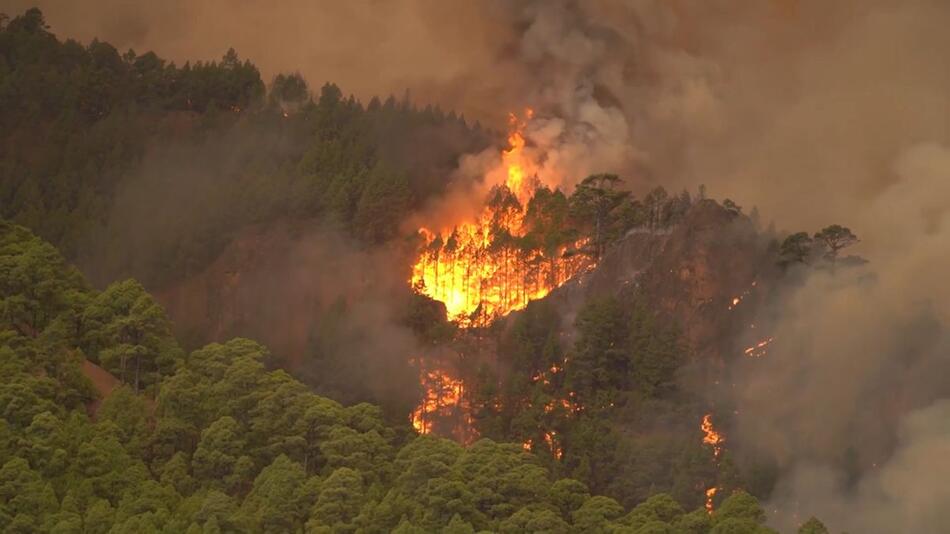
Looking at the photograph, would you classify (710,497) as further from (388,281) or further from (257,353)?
(388,281)

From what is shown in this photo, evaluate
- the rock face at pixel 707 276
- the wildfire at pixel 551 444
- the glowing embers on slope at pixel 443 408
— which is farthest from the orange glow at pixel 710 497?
the glowing embers on slope at pixel 443 408

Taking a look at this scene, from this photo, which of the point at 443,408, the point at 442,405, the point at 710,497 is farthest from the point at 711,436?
the point at 442,405

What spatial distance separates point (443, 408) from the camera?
11106 centimetres

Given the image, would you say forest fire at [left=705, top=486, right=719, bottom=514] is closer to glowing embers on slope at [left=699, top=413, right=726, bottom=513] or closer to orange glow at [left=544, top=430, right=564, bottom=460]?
glowing embers on slope at [left=699, top=413, right=726, bottom=513]

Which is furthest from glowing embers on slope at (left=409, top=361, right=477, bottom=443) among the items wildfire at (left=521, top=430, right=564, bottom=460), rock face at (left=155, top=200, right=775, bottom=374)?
rock face at (left=155, top=200, right=775, bottom=374)

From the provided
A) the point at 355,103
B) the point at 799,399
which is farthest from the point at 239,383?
the point at 355,103

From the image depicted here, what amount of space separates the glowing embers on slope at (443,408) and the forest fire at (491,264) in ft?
12.9

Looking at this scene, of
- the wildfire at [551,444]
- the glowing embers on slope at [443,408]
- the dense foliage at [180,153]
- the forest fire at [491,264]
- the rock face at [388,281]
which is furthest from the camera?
the dense foliage at [180,153]

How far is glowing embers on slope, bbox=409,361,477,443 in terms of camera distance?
11006cm

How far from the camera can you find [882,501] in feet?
330

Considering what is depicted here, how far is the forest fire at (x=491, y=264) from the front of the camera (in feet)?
387

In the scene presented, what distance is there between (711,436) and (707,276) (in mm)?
7781

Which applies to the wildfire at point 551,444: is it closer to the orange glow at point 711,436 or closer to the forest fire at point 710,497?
the orange glow at point 711,436

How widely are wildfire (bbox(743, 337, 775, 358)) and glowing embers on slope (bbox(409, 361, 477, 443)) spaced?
10406 mm
